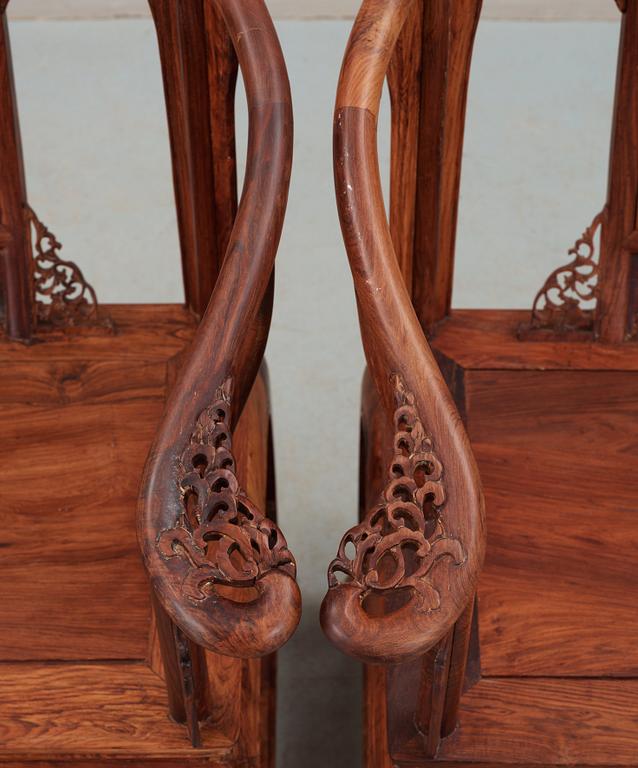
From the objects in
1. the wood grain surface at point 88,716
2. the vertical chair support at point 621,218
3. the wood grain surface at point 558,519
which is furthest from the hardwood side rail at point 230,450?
the vertical chair support at point 621,218

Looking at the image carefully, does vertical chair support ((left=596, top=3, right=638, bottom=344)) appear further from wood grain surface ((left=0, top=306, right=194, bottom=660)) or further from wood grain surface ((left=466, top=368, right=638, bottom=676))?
wood grain surface ((left=0, top=306, right=194, bottom=660))

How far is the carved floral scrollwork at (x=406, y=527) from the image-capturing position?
0.73 metres

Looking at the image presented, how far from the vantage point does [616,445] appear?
A: 43.1 inches

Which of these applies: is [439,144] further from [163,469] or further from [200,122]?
[163,469]

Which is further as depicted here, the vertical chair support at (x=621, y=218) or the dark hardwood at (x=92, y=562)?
the vertical chair support at (x=621, y=218)

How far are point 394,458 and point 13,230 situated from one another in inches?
22.3

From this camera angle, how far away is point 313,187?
218cm

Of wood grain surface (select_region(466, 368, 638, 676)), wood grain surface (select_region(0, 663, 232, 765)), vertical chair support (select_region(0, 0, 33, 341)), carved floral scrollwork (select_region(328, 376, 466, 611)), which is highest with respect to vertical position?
vertical chair support (select_region(0, 0, 33, 341))

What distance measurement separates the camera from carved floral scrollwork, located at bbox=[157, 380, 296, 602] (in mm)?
732

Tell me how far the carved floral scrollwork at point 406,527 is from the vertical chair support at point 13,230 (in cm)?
54

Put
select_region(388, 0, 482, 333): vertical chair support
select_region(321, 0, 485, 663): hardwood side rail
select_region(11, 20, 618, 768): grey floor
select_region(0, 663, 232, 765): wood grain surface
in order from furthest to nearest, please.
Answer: select_region(11, 20, 618, 768): grey floor
select_region(388, 0, 482, 333): vertical chair support
select_region(0, 663, 232, 765): wood grain surface
select_region(321, 0, 485, 663): hardwood side rail

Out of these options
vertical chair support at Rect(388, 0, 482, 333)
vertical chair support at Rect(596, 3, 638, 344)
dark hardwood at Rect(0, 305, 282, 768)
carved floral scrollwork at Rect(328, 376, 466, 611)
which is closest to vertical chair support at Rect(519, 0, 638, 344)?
vertical chair support at Rect(596, 3, 638, 344)

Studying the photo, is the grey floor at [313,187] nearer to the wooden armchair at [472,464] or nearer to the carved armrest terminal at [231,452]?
the wooden armchair at [472,464]

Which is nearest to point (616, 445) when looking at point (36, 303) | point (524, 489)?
point (524, 489)
